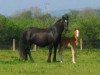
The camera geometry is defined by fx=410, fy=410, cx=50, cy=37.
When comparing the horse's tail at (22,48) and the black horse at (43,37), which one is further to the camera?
the horse's tail at (22,48)

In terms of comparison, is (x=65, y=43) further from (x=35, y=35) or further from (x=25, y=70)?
(x=25, y=70)

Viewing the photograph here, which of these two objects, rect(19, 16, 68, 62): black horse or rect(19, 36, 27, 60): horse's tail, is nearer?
rect(19, 16, 68, 62): black horse

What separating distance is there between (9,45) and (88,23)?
13.6 meters

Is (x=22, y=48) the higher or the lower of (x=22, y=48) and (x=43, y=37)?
the lower

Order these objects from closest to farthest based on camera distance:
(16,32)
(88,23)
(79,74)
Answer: (79,74) → (16,32) → (88,23)

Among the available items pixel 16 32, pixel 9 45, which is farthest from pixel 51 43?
pixel 16 32

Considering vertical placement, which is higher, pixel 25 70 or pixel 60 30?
pixel 60 30

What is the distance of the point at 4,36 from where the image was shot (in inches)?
2138

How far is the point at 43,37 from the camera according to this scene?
854 inches

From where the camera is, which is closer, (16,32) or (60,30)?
(60,30)

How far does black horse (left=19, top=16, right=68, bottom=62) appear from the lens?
21.4 metres

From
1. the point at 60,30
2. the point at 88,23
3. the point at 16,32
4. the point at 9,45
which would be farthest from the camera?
the point at 88,23

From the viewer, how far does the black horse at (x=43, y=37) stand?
21391 millimetres

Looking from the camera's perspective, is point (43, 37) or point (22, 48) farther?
point (22, 48)
